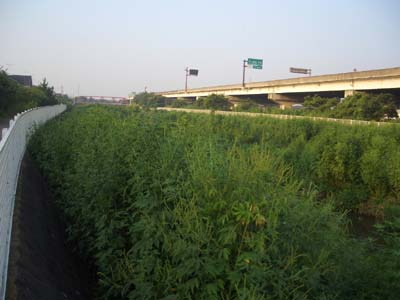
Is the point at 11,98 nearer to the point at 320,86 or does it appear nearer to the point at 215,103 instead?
the point at 320,86

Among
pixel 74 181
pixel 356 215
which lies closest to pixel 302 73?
pixel 356 215

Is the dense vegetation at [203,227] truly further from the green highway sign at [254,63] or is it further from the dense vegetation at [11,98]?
the green highway sign at [254,63]

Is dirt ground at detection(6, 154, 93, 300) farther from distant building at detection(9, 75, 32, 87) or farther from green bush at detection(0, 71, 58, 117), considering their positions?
distant building at detection(9, 75, 32, 87)

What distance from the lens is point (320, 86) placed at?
99.9ft

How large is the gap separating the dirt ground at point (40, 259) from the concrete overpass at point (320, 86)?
2157 centimetres

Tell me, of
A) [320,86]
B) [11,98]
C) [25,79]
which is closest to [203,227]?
[11,98]

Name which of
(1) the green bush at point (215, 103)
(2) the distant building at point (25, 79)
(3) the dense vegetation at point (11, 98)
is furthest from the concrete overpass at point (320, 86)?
(2) the distant building at point (25, 79)

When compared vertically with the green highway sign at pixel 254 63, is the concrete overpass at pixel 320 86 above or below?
below

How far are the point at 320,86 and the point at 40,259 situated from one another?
29049mm

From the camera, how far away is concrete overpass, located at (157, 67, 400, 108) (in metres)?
23.9

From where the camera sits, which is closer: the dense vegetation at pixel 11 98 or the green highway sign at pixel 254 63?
the dense vegetation at pixel 11 98

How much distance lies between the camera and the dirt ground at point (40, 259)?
3.65 metres

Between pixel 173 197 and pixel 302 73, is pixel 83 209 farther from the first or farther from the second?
pixel 302 73

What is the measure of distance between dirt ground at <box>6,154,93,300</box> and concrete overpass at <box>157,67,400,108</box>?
21.6 m
